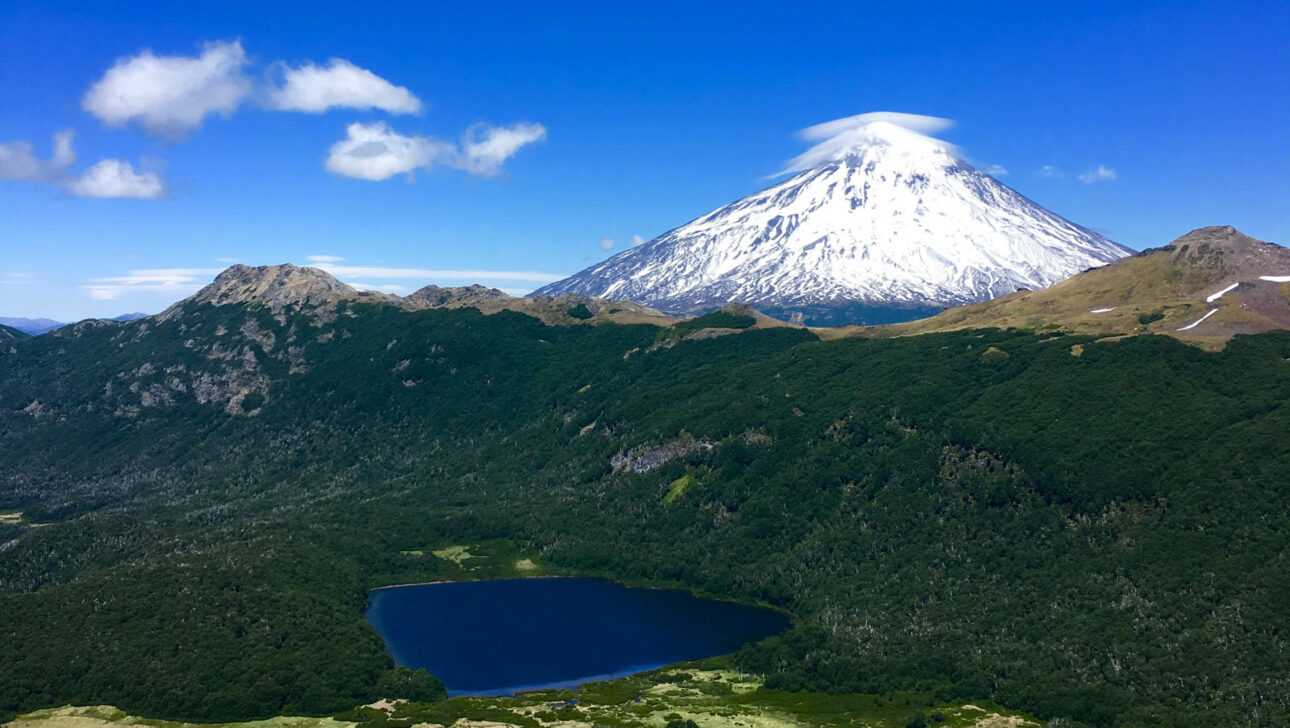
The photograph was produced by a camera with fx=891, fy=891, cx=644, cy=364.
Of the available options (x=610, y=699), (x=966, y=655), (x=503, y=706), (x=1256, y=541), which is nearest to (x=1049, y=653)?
(x=966, y=655)

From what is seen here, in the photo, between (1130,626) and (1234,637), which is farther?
(1130,626)

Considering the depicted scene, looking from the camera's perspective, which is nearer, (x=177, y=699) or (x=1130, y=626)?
(x=177, y=699)

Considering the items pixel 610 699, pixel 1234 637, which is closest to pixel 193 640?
pixel 610 699

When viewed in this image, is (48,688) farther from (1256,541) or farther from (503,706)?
(1256,541)

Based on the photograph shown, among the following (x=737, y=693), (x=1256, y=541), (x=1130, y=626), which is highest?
(x=1256, y=541)

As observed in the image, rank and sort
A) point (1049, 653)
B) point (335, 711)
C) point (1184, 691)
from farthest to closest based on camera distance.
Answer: point (1049, 653)
point (335, 711)
point (1184, 691)

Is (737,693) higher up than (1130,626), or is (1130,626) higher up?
(1130,626)

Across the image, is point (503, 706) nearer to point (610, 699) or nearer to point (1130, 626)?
point (610, 699)

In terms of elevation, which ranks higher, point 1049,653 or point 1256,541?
point 1256,541

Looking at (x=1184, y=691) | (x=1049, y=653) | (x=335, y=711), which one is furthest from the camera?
(x=1049, y=653)
